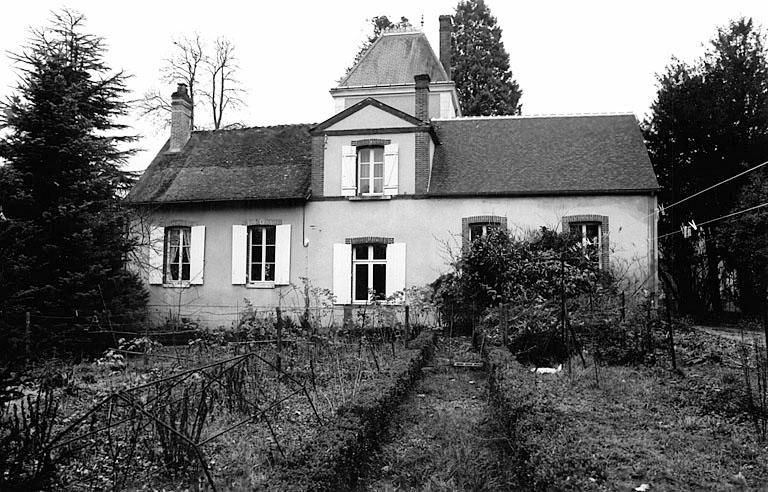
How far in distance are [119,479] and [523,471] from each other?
9.79 feet

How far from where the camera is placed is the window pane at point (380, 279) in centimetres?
1730

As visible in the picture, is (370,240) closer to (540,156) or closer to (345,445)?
(540,156)

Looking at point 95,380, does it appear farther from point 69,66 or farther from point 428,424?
point 69,66

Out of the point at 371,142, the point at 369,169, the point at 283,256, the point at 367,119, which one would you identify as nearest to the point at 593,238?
the point at 369,169

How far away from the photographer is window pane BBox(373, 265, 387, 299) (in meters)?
17.3

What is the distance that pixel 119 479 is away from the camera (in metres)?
4.99

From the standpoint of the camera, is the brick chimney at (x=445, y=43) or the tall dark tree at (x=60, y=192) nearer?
the tall dark tree at (x=60, y=192)

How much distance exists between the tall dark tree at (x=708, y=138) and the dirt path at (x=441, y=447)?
43.5ft

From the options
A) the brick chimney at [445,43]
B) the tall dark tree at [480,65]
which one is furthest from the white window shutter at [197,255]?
the tall dark tree at [480,65]

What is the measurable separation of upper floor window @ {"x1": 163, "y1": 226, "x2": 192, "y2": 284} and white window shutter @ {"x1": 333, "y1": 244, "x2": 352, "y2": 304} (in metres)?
4.25

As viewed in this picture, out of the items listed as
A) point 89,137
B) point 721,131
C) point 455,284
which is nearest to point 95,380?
point 89,137

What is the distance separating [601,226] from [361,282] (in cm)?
611

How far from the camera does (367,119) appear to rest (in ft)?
57.2

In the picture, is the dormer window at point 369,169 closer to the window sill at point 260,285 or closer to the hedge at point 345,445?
the window sill at point 260,285
